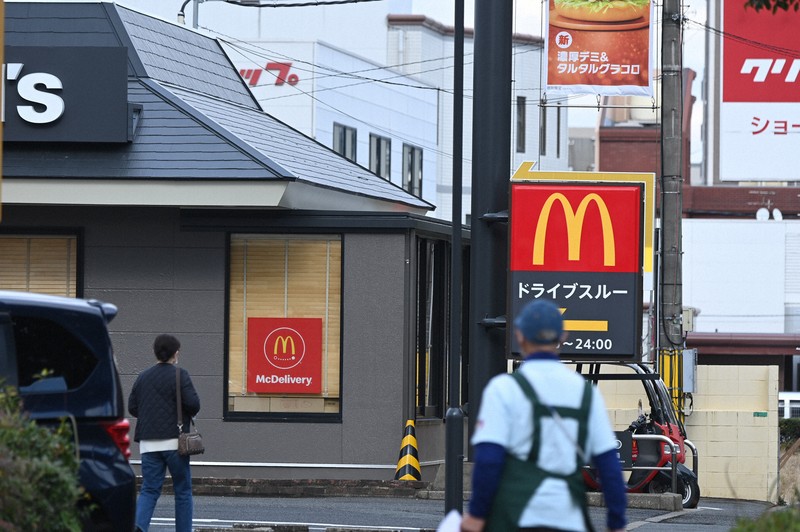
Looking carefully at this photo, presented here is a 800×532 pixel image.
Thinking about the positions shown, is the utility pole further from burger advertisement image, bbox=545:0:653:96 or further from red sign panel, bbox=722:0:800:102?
red sign panel, bbox=722:0:800:102

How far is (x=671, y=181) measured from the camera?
2295 centimetres

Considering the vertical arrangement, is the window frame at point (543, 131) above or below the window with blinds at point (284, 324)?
above

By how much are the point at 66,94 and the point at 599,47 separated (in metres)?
10.3

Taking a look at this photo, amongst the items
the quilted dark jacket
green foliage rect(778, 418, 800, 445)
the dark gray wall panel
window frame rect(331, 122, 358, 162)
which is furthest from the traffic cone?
window frame rect(331, 122, 358, 162)

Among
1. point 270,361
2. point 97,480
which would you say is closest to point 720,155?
point 270,361

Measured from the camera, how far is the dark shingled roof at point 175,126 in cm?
1728

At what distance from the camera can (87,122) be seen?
17359 mm

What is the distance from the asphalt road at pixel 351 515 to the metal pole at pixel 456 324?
1.05 meters

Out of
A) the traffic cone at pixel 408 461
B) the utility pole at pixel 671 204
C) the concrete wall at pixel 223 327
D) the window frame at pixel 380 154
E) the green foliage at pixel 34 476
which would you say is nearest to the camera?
the green foliage at pixel 34 476

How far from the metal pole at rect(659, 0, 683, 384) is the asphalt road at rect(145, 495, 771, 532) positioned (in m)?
7.02

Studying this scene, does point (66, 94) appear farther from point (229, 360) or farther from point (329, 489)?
point (329, 489)

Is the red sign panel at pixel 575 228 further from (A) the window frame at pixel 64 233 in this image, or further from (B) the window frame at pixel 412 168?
(B) the window frame at pixel 412 168

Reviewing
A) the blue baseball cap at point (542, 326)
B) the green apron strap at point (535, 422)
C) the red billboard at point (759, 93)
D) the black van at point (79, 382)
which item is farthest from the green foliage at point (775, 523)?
the red billboard at point (759, 93)

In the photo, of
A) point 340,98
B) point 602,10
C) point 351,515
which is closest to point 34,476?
point 351,515
